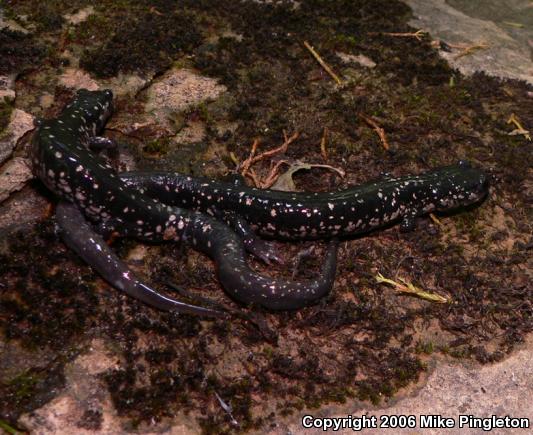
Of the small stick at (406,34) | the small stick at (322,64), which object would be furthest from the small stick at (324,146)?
the small stick at (406,34)

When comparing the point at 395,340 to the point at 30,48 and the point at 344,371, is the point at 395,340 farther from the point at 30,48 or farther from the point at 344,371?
the point at 30,48

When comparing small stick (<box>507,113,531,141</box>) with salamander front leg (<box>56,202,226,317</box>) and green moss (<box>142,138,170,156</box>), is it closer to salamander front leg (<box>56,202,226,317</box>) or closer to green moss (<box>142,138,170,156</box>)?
green moss (<box>142,138,170,156</box>)

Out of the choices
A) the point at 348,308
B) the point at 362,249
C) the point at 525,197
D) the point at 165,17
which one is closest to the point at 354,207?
the point at 362,249

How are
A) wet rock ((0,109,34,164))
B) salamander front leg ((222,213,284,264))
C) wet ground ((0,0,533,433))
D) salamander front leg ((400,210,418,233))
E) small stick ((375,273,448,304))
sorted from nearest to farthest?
wet ground ((0,0,533,433)) → small stick ((375,273,448,304)) → salamander front leg ((222,213,284,264)) → wet rock ((0,109,34,164)) → salamander front leg ((400,210,418,233))

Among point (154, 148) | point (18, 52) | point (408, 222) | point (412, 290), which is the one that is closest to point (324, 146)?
point (408, 222)

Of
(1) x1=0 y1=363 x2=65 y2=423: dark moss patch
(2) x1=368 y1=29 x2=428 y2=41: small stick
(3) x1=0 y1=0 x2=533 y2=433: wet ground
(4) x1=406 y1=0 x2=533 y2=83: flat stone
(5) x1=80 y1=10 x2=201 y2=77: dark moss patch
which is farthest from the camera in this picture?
(2) x1=368 y1=29 x2=428 y2=41: small stick

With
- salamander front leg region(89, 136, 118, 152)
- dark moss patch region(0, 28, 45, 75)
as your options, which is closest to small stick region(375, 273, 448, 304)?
salamander front leg region(89, 136, 118, 152)
